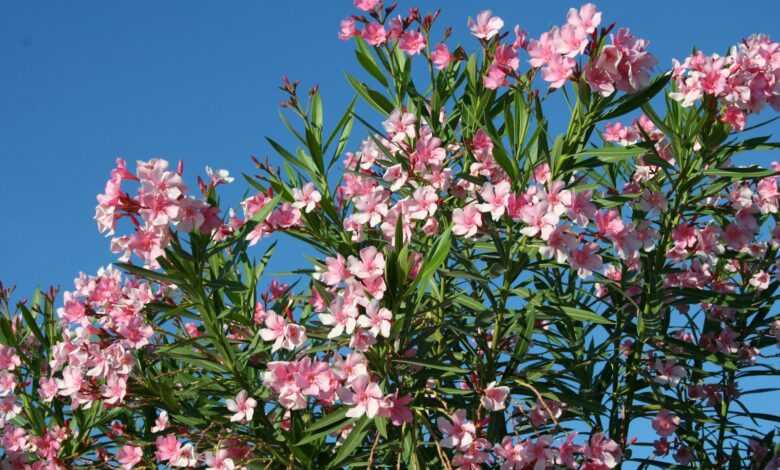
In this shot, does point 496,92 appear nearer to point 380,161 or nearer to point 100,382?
point 380,161

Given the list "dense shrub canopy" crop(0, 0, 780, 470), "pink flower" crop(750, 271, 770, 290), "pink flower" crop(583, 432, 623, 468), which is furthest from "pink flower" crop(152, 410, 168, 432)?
"pink flower" crop(750, 271, 770, 290)

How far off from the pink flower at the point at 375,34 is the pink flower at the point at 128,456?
1.43 meters

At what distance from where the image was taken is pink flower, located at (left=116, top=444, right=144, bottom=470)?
3035 mm

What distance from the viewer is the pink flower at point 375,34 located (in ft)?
10.3

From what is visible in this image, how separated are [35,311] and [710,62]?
93.4 inches

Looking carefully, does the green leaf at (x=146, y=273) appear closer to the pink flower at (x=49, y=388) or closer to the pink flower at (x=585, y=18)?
the pink flower at (x=49, y=388)

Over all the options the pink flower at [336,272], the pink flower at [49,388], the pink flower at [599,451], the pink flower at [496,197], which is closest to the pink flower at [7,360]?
the pink flower at [49,388]

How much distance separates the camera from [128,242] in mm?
2525

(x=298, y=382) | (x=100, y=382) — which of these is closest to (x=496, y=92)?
(x=298, y=382)

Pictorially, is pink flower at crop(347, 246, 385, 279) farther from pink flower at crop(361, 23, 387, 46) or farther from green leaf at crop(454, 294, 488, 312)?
pink flower at crop(361, 23, 387, 46)

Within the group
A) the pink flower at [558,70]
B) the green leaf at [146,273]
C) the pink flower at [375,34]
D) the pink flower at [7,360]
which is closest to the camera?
the pink flower at [558,70]

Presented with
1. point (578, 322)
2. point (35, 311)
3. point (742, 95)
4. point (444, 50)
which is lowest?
point (578, 322)

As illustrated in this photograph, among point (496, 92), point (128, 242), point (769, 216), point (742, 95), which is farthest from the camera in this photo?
point (769, 216)

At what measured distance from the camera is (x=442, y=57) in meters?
3.14
